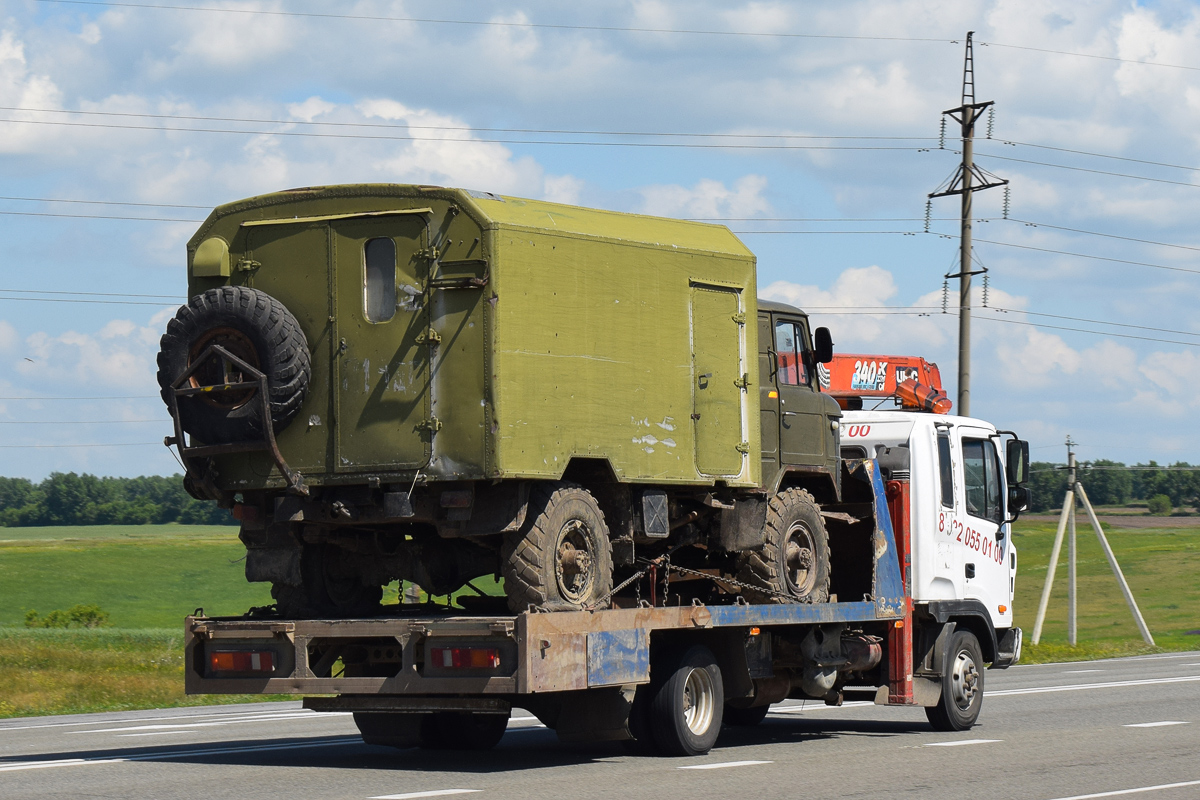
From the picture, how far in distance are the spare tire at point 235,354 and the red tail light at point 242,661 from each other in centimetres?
150

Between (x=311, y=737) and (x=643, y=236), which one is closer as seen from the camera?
(x=643, y=236)

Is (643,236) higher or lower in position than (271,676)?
higher

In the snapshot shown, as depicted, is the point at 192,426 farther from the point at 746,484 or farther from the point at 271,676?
the point at 746,484

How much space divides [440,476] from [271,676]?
192 cm

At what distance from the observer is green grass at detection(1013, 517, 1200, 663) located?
4169 centimetres

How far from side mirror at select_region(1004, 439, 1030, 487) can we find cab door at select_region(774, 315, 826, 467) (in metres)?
2.74

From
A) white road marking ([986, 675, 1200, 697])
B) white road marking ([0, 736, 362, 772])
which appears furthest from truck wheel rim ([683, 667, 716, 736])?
white road marking ([986, 675, 1200, 697])

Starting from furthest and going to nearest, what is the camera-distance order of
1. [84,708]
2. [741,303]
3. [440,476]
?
[84,708]
[741,303]
[440,476]

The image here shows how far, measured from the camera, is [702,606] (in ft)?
40.1

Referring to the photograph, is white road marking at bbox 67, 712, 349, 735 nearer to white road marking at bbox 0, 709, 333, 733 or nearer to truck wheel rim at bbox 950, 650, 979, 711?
white road marking at bbox 0, 709, 333, 733

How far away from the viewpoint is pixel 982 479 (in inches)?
649

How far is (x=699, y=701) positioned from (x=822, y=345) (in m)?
3.61

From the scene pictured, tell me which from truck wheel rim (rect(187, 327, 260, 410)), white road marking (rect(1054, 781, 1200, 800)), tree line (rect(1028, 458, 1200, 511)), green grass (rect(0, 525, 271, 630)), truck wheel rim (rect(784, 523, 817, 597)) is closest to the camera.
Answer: white road marking (rect(1054, 781, 1200, 800))

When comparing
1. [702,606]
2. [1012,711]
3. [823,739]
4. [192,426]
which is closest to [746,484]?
[702,606]
